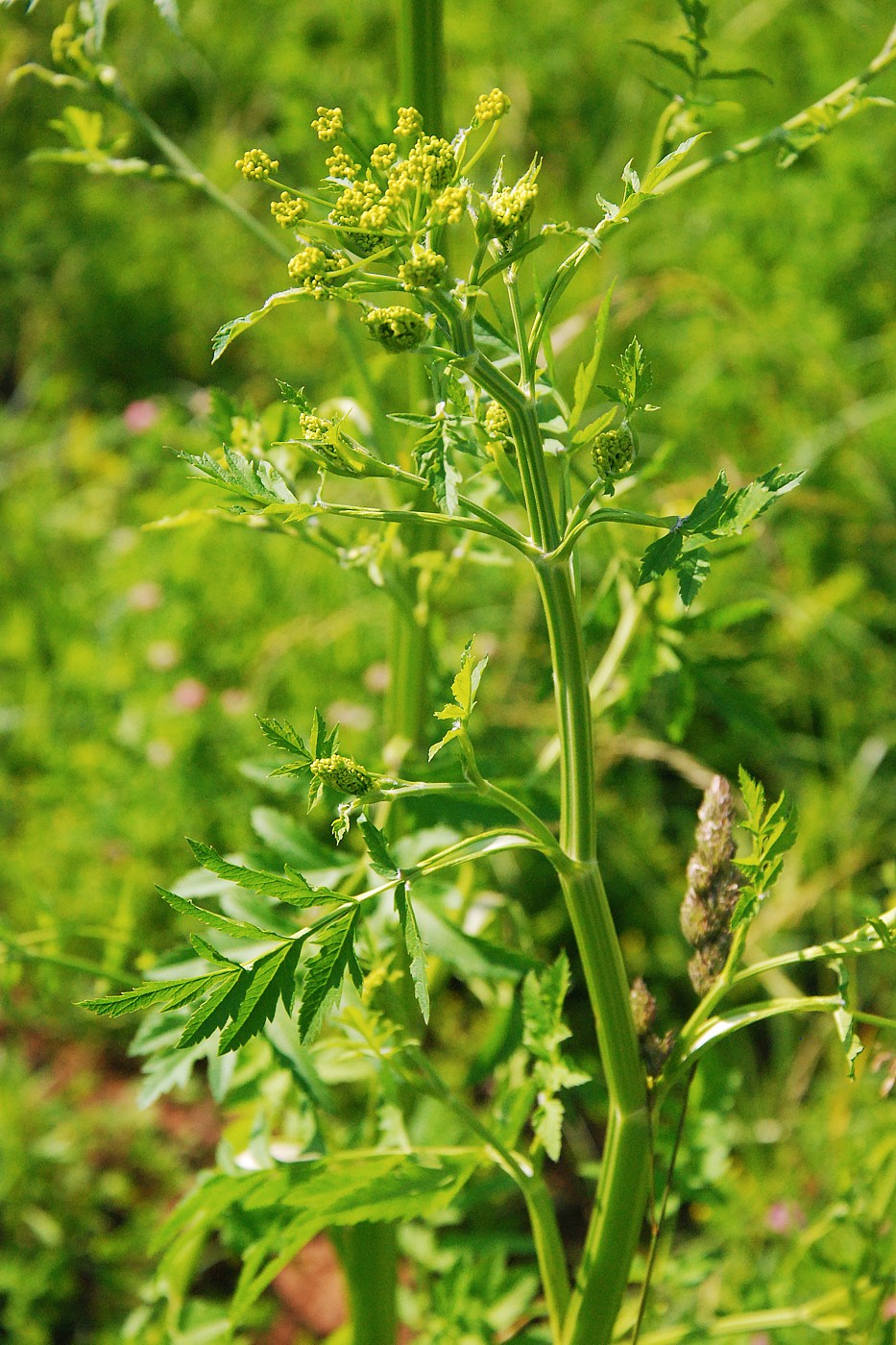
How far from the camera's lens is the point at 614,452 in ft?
2.62

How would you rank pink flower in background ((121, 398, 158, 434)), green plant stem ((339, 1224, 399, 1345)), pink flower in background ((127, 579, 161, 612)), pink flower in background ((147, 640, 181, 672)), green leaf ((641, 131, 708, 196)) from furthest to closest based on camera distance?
1. pink flower in background ((121, 398, 158, 434))
2. pink flower in background ((127, 579, 161, 612))
3. pink flower in background ((147, 640, 181, 672))
4. green plant stem ((339, 1224, 399, 1345))
5. green leaf ((641, 131, 708, 196))

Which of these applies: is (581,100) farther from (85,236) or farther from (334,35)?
(85,236)

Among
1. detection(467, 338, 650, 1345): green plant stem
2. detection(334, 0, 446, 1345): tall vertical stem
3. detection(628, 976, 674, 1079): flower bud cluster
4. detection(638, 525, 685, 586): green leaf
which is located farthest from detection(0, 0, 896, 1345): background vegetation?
detection(638, 525, 685, 586): green leaf

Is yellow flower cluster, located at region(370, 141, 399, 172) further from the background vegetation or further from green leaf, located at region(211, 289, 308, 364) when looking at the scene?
the background vegetation

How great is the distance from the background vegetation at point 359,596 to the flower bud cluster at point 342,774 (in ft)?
1.78

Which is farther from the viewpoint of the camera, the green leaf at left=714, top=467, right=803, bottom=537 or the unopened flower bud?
the unopened flower bud

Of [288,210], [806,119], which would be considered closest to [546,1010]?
[288,210]

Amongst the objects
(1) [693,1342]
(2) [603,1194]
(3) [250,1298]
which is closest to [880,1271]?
(1) [693,1342]

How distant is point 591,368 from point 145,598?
2245 mm

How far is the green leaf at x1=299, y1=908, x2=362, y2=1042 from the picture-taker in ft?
2.80

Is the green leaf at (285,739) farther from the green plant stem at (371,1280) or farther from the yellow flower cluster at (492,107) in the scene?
the green plant stem at (371,1280)

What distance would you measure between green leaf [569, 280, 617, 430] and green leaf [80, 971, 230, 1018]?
489 millimetres

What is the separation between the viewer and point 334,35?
4.34 metres

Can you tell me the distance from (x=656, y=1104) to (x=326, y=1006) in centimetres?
34
